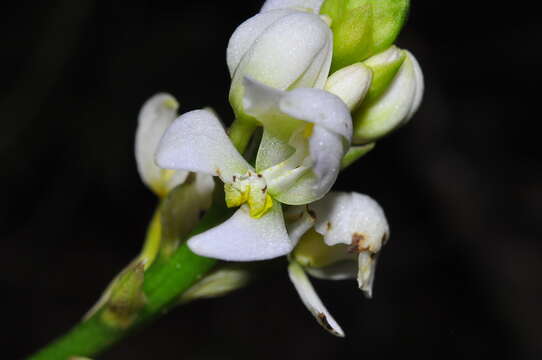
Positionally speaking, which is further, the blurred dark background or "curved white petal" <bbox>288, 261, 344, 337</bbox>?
the blurred dark background

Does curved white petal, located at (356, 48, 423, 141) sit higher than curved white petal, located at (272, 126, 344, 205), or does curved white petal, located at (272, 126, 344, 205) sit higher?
curved white petal, located at (272, 126, 344, 205)

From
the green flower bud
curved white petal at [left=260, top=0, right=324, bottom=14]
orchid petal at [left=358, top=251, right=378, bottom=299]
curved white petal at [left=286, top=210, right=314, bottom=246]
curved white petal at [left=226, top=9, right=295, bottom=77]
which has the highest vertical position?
curved white petal at [left=226, top=9, right=295, bottom=77]

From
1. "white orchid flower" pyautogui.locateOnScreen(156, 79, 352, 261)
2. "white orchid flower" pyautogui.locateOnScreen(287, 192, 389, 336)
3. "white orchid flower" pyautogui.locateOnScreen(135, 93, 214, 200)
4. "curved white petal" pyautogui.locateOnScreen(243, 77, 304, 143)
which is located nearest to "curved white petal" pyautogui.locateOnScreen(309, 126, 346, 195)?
"white orchid flower" pyautogui.locateOnScreen(156, 79, 352, 261)

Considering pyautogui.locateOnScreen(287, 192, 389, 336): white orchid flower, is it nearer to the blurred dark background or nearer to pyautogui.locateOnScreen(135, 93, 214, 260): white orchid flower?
pyautogui.locateOnScreen(135, 93, 214, 260): white orchid flower

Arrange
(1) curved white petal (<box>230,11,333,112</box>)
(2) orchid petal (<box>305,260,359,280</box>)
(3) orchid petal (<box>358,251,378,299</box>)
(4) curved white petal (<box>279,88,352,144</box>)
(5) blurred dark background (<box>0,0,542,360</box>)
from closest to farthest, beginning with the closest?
(4) curved white petal (<box>279,88,352,144</box>)
(1) curved white petal (<box>230,11,333,112</box>)
(3) orchid petal (<box>358,251,378,299</box>)
(2) orchid petal (<box>305,260,359,280</box>)
(5) blurred dark background (<box>0,0,542,360</box>)

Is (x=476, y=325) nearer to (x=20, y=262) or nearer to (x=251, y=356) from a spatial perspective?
(x=251, y=356)

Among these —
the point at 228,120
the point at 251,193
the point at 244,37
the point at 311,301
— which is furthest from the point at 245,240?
the point at 228,120

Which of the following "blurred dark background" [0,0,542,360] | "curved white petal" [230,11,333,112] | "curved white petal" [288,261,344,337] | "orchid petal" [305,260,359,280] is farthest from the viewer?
"blurred dark background" [0,0,542,360]
